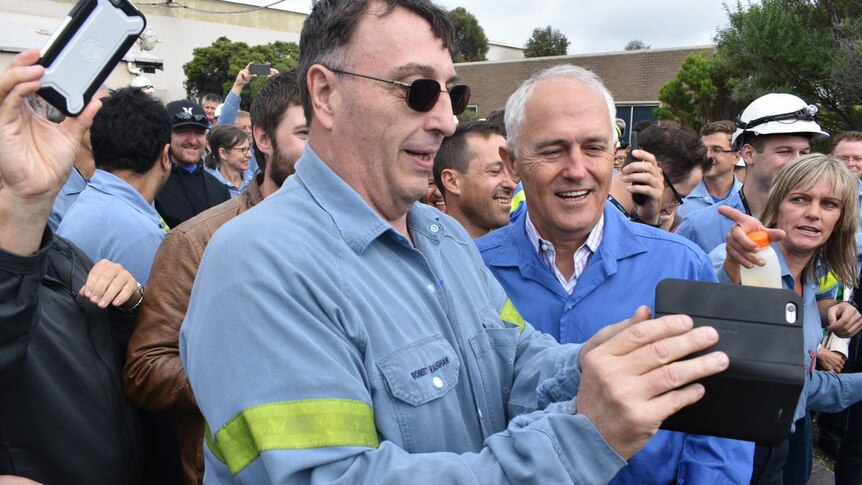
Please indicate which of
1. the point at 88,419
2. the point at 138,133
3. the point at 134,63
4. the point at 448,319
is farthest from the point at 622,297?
the point at 134,63

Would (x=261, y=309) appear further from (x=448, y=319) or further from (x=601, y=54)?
(x=601, y=54)

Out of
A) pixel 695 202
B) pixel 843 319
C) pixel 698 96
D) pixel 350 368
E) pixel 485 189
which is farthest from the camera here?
pixel 698 96

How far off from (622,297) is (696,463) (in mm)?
574

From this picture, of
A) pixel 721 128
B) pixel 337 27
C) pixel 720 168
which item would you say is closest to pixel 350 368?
pixel 337 27

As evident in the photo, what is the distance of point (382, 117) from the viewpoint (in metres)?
1.61

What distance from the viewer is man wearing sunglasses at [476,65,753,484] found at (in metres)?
2.27

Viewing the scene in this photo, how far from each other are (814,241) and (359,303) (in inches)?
114

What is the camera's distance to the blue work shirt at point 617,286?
6.72 feet

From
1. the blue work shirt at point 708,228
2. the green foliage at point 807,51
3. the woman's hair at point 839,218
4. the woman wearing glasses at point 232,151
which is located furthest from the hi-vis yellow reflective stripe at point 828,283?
the green foliage at point 807,51

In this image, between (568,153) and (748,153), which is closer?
(568,153)

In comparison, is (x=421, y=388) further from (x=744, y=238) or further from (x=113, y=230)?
(x=113, y=230)

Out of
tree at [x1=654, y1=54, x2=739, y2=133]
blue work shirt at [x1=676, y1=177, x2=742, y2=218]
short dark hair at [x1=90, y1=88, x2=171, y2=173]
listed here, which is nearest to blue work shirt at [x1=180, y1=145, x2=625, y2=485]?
short dark hair at [x1=90, y1=88, x2=171, y2=173]

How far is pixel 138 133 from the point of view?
334 cm

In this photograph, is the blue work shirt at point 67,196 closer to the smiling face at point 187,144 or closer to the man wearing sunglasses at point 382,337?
the smiling face at point 187,144
